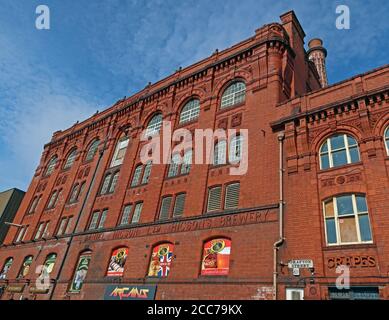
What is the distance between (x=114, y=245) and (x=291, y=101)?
49.1ft

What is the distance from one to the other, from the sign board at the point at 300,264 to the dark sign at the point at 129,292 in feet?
25.8

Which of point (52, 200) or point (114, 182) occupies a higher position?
point (114, 182)

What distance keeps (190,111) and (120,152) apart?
8.04m

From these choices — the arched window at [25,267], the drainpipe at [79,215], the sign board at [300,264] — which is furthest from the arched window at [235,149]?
the arched window at [25,267]

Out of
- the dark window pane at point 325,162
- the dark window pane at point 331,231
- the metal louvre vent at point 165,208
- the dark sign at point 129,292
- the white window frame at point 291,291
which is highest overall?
the dark window pane at point 325,162

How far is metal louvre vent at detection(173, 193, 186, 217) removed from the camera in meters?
19.2

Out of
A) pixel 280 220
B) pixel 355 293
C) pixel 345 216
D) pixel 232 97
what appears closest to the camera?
pixel 355 293

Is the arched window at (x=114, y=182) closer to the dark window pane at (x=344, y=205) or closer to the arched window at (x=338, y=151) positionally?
the arched window at (x=338, y=151)

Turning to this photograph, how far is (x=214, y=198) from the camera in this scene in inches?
711

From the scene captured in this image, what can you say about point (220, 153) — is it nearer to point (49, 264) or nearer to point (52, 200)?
point (49, 264)

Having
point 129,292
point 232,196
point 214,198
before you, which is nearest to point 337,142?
point 232,196

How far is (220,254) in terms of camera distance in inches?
620

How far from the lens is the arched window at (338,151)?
14336 millimetres
